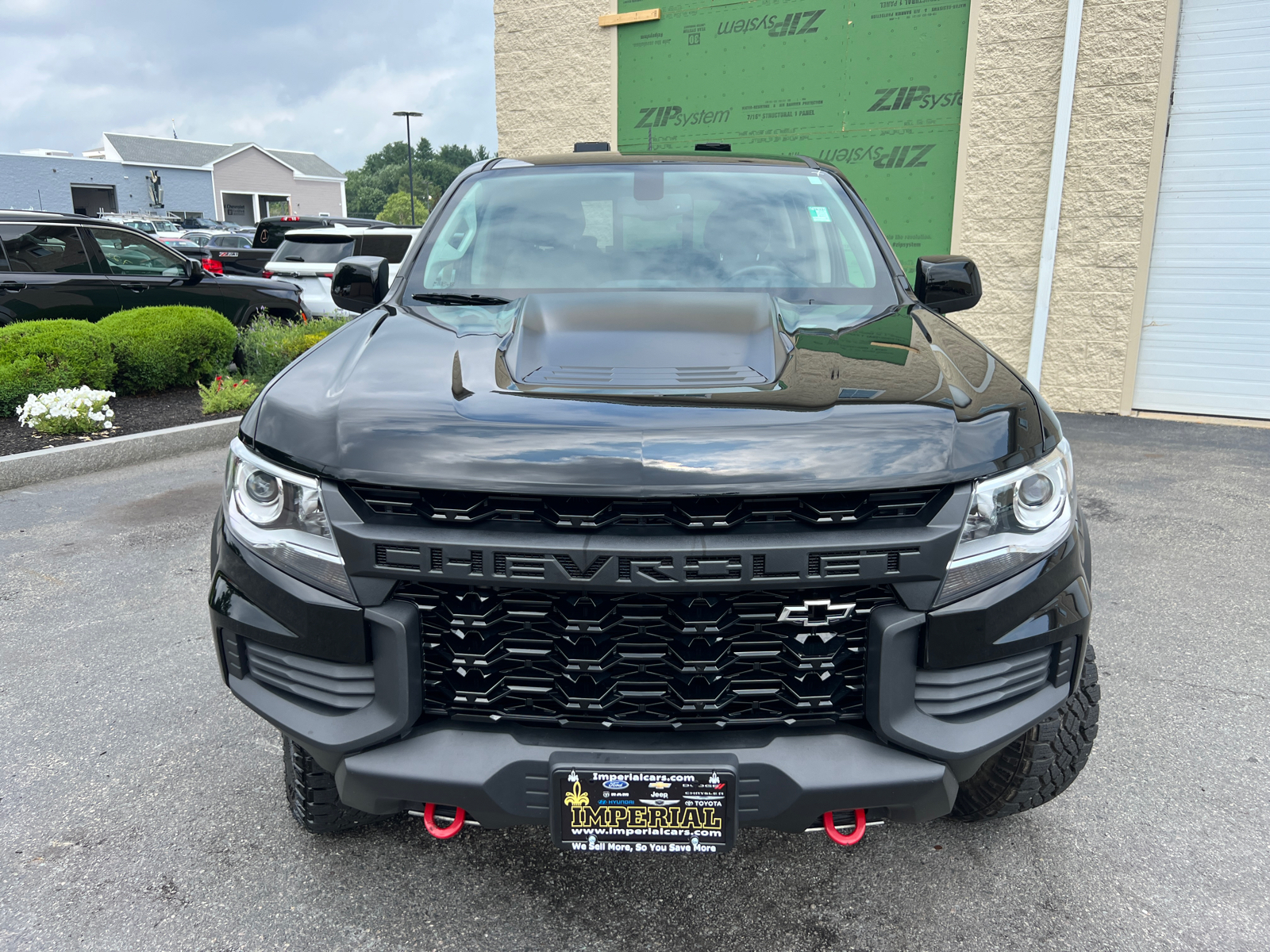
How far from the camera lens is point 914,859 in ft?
7.36

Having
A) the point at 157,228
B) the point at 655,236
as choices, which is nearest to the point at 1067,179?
the point at 655,236

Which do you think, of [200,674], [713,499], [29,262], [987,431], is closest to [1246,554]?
[987,431]

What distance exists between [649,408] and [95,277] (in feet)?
27.9

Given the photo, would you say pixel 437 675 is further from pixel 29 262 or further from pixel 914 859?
pixel 29 262

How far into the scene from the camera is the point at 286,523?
172 cm

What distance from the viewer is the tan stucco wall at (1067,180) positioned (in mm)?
7762

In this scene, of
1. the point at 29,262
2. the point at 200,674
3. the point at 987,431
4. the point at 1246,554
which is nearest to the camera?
the point at 987,431

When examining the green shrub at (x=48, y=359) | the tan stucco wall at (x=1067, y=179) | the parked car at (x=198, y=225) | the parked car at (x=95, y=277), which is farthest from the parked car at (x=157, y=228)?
the tan stucco wall at (x=1067, y=179)

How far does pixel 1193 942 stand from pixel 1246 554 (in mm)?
3269

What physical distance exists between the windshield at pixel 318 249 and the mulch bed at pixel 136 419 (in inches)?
123

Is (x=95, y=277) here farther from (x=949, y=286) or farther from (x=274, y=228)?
(x=274, y=228)

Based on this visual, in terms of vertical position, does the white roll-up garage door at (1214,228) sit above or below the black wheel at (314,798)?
above

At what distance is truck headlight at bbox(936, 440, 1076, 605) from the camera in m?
1.62

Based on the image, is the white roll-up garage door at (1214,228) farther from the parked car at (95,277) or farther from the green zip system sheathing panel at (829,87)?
the parked car at (95,277)
